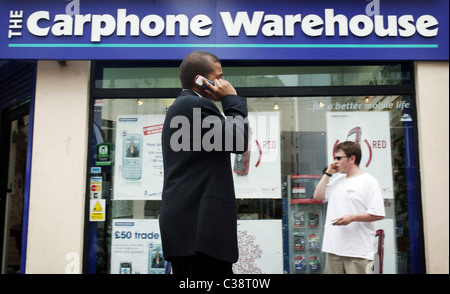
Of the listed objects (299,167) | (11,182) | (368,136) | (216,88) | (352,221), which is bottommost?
(352,221)

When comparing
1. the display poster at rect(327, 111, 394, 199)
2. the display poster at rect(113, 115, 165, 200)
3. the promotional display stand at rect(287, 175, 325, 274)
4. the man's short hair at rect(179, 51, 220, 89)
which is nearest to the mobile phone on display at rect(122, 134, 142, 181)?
the display poster at rect(113, 115, 165, 200)

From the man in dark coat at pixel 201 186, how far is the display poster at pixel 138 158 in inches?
125

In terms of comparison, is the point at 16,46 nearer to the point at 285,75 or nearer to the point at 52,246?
the point at 52,246

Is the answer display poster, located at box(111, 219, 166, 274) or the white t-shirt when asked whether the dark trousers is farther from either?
display poster, located at box(111, 219, 166, 274)

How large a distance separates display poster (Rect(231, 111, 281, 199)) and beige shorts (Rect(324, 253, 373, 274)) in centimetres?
119

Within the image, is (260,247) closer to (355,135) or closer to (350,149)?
(350,149)

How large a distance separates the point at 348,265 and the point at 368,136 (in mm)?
1831

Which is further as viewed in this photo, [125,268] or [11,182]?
[11,182]

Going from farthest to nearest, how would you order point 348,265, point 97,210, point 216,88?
point 97,210, point 348,265, point 216,88

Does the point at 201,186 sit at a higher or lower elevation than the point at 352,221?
higher

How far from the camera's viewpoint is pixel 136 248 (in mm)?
5762

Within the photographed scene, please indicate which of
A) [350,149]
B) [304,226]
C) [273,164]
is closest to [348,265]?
[304,226]

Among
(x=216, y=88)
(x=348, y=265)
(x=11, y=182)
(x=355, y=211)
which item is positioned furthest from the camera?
(x=11, y=182)

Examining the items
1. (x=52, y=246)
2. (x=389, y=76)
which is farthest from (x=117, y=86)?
(x=389, y=76)
